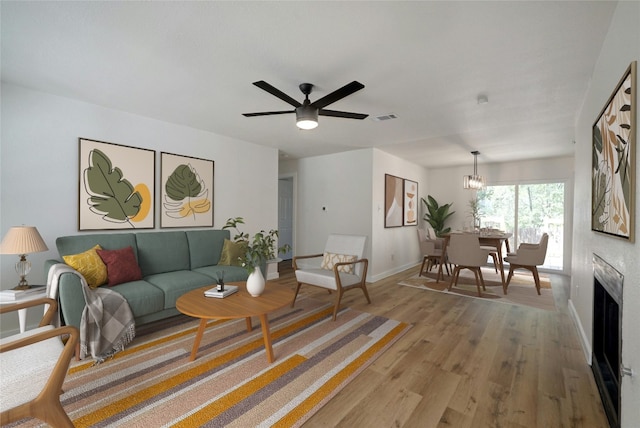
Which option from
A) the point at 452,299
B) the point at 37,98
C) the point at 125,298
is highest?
the point at 37,98

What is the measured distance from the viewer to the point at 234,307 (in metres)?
2.15

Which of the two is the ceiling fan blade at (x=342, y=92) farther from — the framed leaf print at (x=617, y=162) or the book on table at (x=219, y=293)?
the book on table at (x=219, y=293)

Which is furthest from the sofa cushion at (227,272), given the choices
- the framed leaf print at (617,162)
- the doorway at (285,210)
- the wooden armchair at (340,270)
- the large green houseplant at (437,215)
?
the large green houseplant at (437,215)

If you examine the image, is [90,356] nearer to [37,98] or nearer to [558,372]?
[37,98]

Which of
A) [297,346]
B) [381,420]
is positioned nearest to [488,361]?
[381,420]

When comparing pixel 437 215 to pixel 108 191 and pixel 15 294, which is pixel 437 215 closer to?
pixel 108 191

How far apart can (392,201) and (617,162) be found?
3.96 meters

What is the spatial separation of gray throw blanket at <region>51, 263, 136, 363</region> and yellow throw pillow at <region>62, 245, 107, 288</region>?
0.15 m

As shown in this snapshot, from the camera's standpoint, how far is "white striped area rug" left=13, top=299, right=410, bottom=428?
1597mm

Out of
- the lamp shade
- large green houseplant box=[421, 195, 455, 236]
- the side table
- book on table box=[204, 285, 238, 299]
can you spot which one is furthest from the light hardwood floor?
large green houseplant box=[421, 195, 455, 236]

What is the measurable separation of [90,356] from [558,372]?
3.64m

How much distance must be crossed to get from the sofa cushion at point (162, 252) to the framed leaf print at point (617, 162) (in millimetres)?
3793

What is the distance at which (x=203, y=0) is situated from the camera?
4.94ft

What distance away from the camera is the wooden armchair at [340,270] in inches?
123
